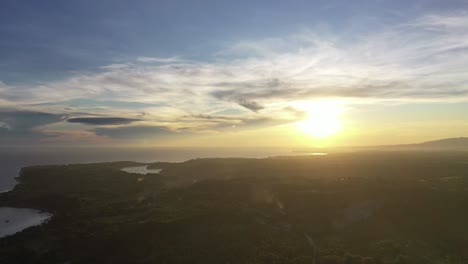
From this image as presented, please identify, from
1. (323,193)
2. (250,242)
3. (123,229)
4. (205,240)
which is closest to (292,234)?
(250,242)

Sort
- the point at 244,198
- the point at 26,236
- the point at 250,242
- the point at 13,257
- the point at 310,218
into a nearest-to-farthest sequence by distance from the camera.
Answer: the point at 13,257
the point at 250,242
the point at 26,236
the point at 310,218
the point at 244,198

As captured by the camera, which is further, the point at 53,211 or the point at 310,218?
the point at 53,211

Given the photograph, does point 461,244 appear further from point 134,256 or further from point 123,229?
point 123,229

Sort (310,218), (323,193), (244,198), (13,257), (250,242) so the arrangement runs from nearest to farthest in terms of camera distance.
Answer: (13,257), (250,242), (310,218), (323,193), (244,198)

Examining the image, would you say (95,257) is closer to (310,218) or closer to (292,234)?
(292,234)

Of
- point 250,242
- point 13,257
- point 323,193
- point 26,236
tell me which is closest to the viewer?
point 13,257

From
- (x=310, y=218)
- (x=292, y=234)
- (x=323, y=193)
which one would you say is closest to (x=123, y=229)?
(x=292, y=234)

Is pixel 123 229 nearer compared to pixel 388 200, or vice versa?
pixel 123 229

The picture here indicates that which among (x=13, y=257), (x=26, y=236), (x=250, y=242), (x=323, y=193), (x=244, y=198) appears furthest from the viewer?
(x=244, y=198)
